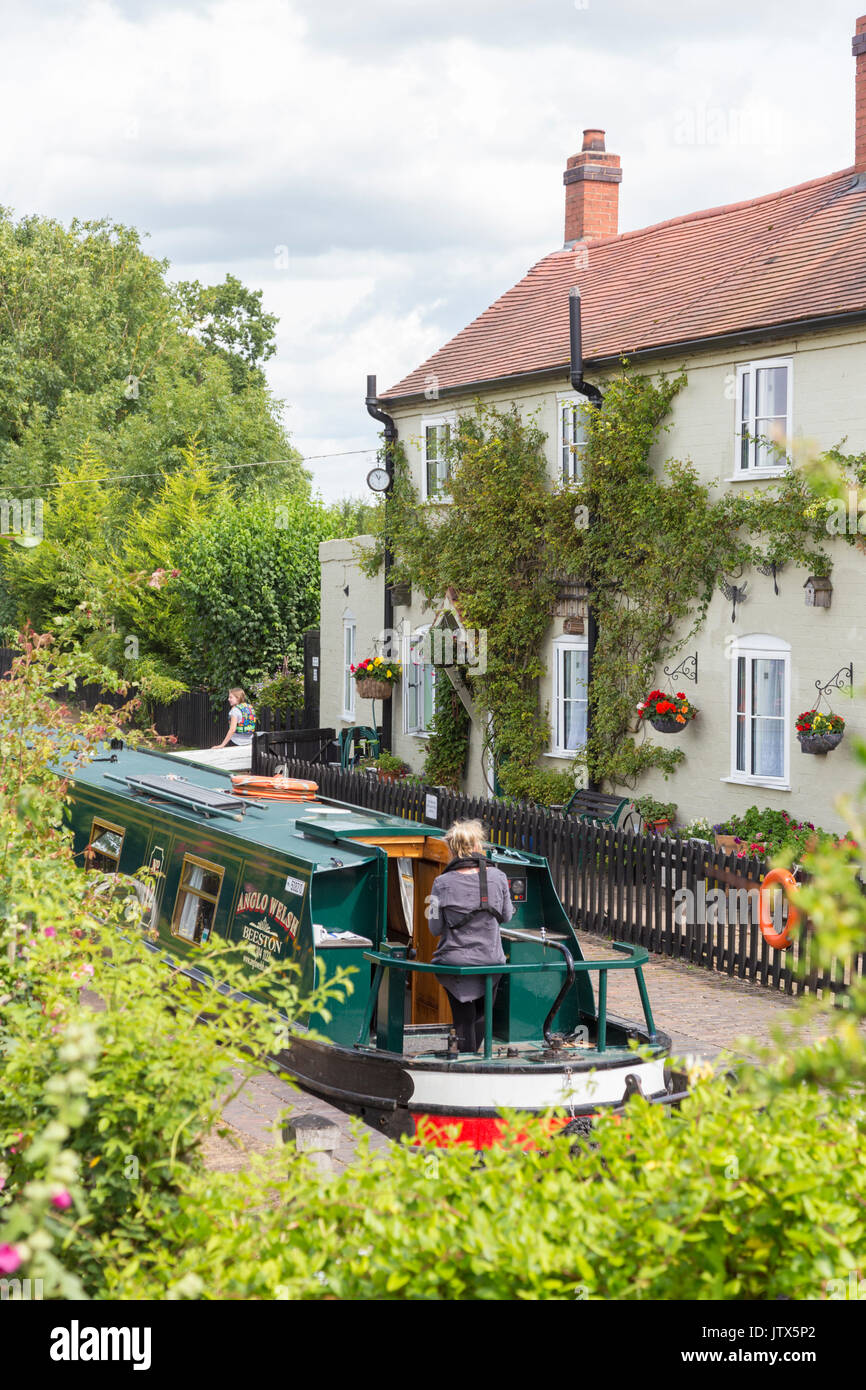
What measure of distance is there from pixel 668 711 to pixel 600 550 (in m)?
2.53

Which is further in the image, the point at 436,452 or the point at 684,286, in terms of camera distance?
the point at 436,452

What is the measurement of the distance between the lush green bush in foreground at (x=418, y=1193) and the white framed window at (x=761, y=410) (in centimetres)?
1186

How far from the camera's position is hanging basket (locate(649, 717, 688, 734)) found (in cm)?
1566

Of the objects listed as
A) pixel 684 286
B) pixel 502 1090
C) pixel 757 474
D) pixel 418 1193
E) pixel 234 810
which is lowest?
pixel 502 1090

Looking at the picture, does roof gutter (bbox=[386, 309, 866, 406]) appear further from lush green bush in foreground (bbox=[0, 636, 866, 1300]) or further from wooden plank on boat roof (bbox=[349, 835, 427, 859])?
lush green bush in foreground (bbox=[0, 636, 866, 1300])

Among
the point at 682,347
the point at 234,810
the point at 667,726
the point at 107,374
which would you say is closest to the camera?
the point at 234,810

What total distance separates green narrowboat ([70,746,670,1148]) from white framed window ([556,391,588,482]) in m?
8.67

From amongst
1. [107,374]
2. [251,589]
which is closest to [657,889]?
[251,589]

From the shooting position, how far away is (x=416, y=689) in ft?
70.4

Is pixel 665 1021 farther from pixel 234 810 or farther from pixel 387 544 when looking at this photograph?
pixel 387 544

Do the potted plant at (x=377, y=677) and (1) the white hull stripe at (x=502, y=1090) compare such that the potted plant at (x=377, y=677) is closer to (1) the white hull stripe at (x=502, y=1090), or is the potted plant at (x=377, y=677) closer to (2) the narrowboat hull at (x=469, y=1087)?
(2) the narrowboat hull at (x=469, y=1087)

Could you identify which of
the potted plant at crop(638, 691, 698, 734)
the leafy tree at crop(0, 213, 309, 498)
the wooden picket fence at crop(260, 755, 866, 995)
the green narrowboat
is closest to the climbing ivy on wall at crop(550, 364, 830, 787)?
the potted plant at crop(638, 691, 698, 734)
